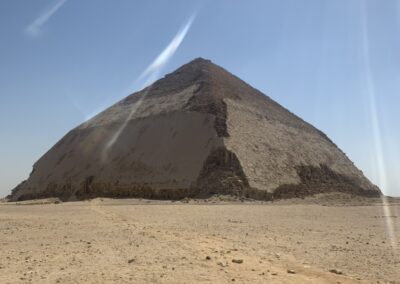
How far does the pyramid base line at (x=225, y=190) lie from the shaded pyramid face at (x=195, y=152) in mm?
72

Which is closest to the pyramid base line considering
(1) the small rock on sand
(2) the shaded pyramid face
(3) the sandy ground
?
(2) the shaded pyramid face

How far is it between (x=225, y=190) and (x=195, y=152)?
14.5ft

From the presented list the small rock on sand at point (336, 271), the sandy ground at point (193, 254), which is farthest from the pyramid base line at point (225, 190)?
the small rock on sand at point (336, 271)

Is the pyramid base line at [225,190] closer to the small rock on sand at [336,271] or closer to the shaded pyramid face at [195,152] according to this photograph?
the shaded pyramid face at [195,152]

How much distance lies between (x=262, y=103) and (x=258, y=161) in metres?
13.4

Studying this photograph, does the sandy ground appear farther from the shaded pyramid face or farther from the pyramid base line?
the shaded pyramid face

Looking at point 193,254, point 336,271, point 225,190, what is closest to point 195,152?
point 225,190

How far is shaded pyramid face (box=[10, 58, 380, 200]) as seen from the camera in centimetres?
2894

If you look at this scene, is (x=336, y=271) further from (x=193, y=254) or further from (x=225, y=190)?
(x=225, y=190)

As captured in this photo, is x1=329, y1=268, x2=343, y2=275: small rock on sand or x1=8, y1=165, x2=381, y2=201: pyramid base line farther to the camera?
x1=8, y1=165, x2=381, y2=201: pyramid base line

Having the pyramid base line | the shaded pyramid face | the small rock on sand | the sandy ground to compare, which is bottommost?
the small rock on sand

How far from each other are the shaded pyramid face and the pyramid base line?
7 centimetres

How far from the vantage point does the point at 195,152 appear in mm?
30328

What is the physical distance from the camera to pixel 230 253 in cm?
796
